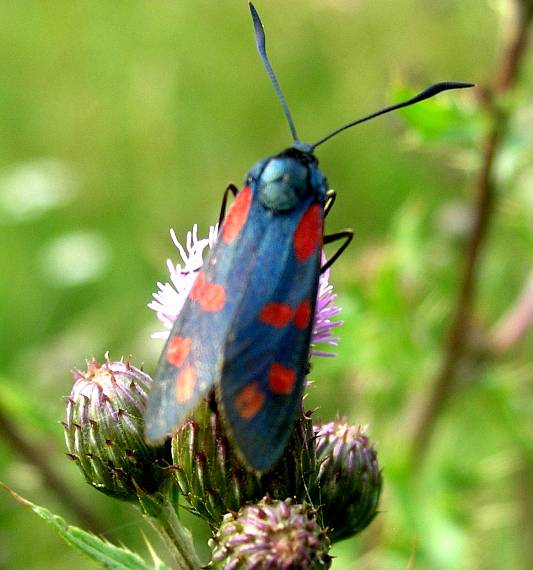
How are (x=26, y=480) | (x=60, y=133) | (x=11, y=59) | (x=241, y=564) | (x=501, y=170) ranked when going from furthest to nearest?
(x=11, y=59) < (x=60, y=133) < (x=26, y=480) < (x=501, y=170) < (x=241, y=564)

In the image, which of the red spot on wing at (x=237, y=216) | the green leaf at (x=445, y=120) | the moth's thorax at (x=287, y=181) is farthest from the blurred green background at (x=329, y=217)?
the red spot on wing at (x=237, y=216)

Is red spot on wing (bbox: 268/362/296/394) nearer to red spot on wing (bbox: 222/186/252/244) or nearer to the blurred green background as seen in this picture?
red spot on wing (bbox: 222/186/252/244)

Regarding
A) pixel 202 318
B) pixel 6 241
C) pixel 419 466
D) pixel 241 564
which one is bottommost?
pixel 241 564

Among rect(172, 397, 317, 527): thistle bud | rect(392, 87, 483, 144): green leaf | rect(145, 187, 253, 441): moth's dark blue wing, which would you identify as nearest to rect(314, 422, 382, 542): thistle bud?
rect(172, 397, 317, 527): thistle bud

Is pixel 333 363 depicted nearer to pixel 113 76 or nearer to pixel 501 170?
pixel 501 170

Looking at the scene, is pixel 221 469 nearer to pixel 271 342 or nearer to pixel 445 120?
pixel 271 342

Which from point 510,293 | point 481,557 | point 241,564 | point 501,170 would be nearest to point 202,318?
point 241,564

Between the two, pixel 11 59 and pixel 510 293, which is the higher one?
pixel 11 59
